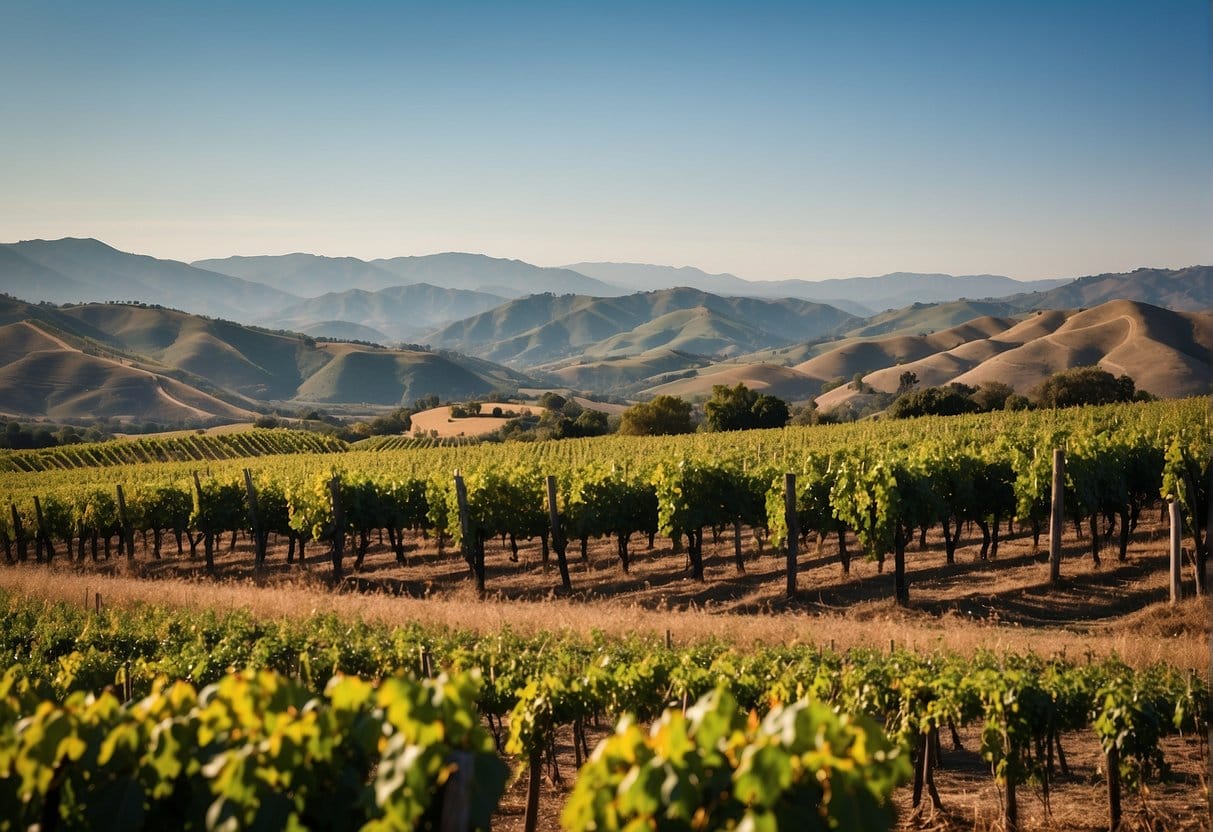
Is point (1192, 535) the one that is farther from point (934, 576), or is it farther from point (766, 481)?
point (766, 481)

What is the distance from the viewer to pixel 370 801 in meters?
3.47

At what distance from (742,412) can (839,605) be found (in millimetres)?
43295

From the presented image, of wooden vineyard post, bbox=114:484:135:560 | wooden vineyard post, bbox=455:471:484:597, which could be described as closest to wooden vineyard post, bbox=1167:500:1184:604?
wooden vineyard post, bbox=455:471:484:597

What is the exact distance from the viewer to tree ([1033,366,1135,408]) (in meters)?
62.9

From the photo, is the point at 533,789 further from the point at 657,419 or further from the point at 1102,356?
the point at 1102,356

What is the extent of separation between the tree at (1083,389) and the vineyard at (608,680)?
38624mm

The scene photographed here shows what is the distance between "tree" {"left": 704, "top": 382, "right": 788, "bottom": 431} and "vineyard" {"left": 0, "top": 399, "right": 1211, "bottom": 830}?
3112 cm

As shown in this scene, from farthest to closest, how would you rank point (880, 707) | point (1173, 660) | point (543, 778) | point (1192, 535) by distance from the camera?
point (1192, 535)
point (1173, 660)
point (543, 778)
point (880, 707)

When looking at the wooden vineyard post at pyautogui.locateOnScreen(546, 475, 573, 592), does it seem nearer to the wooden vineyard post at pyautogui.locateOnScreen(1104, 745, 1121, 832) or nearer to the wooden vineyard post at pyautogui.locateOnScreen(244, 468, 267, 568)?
the wooden vineyard post at pyautogui.locateOnScreen(244, 468, 267, 568)

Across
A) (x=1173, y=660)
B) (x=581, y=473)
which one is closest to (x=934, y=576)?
(x=1173, y=660)

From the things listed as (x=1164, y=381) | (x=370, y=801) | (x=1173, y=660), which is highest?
(x=1164, y=381)

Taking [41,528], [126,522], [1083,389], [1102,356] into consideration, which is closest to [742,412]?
[1083,389]

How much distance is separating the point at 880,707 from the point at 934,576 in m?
11.3

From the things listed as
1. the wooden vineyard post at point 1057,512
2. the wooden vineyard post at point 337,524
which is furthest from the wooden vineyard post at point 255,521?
the wooden vineyard post at point 1057,512
